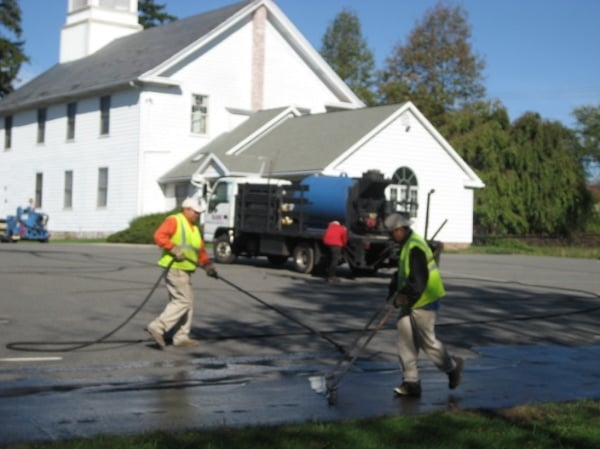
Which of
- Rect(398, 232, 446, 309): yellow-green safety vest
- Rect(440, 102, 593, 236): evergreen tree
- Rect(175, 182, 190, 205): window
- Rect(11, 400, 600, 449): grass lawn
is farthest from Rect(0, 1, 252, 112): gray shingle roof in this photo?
Rect(11, 400, 600, 449): grass lawn

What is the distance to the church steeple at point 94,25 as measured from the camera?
173 feet

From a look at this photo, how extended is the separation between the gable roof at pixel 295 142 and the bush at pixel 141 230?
7.07 ft

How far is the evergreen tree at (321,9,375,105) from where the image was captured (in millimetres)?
93375

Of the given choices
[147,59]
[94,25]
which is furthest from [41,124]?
[147,59]

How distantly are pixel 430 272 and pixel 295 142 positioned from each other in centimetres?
3229

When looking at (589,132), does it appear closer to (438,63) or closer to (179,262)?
(438,63)

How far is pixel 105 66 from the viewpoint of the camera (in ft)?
159

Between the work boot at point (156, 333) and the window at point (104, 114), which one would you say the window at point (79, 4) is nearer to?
the window at point (104, 114)

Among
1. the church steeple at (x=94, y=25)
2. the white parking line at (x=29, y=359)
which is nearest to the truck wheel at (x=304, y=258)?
the white parking line at (x=29, y=359)

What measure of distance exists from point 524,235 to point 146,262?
2850 cm

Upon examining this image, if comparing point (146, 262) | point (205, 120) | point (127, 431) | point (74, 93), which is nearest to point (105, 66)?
point (74, 93)

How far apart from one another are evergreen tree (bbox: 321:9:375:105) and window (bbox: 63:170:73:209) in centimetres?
4488

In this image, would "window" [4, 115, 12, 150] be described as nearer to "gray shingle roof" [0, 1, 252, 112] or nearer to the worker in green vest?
"gray shingle roof" [0, 1, 252, 112]

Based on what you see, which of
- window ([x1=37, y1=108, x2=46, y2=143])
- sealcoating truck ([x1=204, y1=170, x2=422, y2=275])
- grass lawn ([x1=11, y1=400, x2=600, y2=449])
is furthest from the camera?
window ([x1=37, y1=108, x2=46, y2=143])
